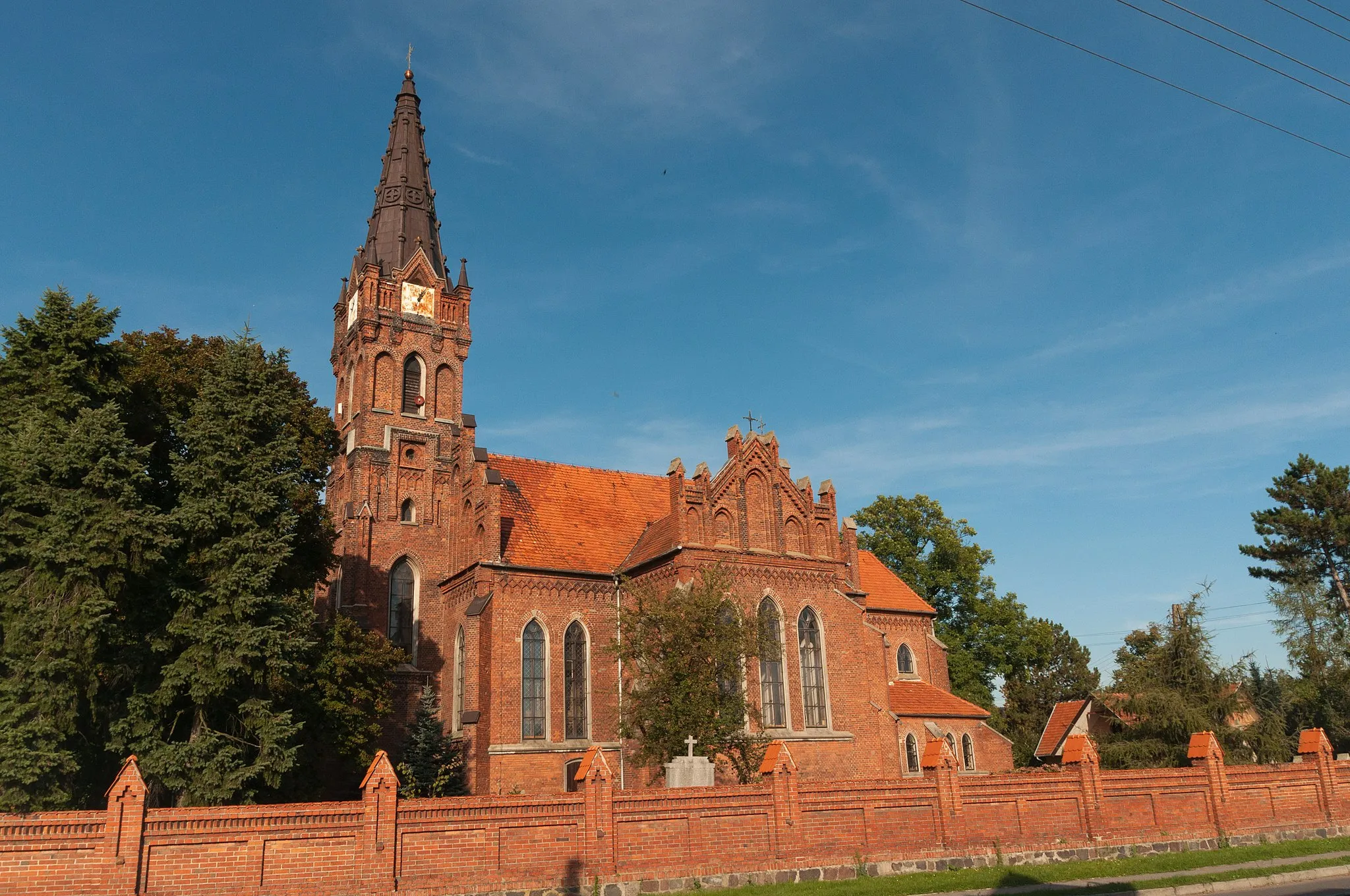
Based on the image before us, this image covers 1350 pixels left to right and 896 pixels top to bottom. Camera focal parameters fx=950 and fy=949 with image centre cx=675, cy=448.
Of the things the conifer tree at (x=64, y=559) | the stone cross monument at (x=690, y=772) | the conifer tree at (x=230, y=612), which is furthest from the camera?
the stone cross monument at (x=690, y=772)

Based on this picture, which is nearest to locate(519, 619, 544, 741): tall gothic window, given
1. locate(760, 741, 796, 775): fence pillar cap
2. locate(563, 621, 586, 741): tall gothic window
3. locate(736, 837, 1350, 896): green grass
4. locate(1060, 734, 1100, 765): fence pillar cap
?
locate(563, 621, 586, 741): tall gothic window

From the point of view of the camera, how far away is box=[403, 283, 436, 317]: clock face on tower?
120 feet

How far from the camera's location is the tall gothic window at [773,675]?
92.4 ft

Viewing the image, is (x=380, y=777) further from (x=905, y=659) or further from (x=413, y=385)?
(x=905, y=659)

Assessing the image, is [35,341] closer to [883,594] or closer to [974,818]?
[974,818]

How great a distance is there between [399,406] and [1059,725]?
3086cm

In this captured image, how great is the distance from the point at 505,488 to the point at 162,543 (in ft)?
46.1

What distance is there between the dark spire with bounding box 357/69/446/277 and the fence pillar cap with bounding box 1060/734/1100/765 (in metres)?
28.2

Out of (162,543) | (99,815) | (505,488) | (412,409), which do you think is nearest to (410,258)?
(412,409)

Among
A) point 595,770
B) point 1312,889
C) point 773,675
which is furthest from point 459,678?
point 1312,889

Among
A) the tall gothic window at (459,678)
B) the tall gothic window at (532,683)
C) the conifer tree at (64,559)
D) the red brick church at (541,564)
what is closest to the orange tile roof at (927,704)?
the red brick church at (541,564)

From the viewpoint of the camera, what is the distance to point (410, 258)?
37312mm

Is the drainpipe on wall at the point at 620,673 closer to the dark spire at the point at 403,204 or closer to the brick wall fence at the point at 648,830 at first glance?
the brick wall fence at the point at 648,830

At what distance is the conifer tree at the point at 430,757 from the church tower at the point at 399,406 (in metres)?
2.79
